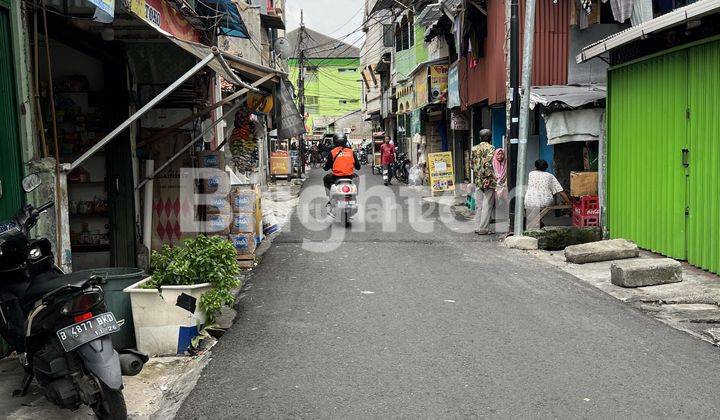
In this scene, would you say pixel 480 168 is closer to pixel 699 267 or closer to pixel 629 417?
pixel 699 267

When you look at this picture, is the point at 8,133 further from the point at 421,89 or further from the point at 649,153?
the point at 421,89

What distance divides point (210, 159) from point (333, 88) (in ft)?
227

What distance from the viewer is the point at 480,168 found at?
13.6 m

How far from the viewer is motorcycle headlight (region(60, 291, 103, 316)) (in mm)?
4344

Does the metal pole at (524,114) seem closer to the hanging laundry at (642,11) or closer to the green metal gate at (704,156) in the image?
the hanging laundry at (642,11)

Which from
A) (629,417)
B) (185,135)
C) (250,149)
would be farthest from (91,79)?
(629,417)

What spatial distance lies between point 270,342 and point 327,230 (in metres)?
7.93

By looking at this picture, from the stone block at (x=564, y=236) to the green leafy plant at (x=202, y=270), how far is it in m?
6.48

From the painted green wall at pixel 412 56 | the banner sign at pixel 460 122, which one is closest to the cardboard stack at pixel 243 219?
the banner sign at pixel 460 122

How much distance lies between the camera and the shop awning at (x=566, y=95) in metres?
12.7

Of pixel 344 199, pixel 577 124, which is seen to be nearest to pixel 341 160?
pixel 344 199

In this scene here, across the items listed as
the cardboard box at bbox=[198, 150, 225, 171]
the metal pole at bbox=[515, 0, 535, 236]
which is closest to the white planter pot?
the cardboard box at bbox=[198, 150, 225, 171]

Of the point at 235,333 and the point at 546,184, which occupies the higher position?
the point at 546,184

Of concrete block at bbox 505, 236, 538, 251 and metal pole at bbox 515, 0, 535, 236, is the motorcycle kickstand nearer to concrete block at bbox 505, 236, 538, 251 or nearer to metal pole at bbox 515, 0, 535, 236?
concrete block at bbox 505, 236, 538, 251
